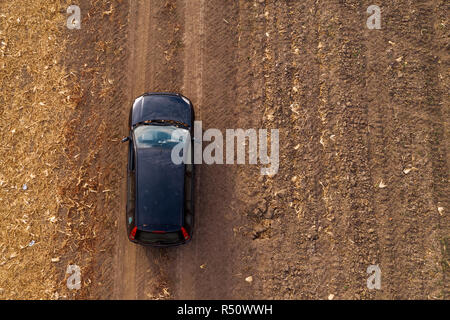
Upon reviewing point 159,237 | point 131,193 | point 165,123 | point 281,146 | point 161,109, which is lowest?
point 159,237

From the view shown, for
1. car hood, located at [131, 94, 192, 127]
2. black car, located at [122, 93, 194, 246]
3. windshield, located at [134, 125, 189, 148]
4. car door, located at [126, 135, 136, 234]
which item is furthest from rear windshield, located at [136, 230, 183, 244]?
car hood, located at [131, 94, 192, 127]

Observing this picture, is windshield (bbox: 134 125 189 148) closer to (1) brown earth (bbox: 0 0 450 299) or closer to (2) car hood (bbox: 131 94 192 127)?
(2) car hood (bbox: 131 94 192 127)

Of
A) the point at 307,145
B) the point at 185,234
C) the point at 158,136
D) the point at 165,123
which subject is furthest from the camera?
the point at 307,145

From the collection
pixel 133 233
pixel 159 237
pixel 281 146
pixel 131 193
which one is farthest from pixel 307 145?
pixel 133 233

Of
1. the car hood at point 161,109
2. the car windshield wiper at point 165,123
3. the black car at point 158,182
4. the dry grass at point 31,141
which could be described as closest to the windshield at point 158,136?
the black car at point 158,182

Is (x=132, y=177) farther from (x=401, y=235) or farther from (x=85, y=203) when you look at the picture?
(x=401, y=235)

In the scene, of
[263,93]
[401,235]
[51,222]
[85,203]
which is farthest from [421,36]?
[51,222]

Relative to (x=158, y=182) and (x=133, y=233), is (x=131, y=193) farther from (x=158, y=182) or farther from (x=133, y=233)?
(x=133, y=233)
